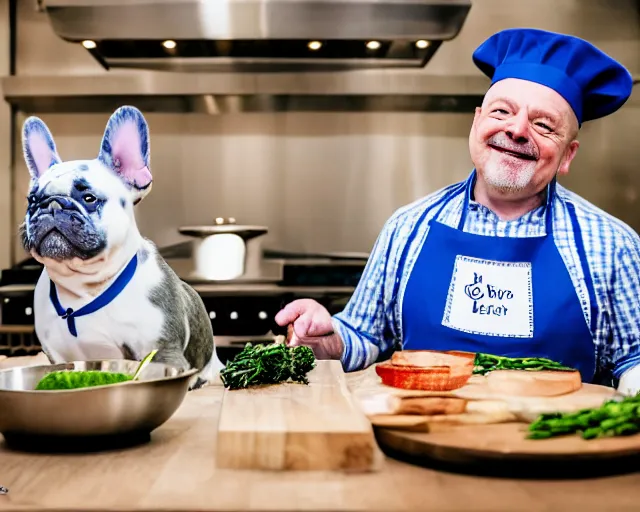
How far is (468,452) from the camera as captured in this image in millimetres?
817

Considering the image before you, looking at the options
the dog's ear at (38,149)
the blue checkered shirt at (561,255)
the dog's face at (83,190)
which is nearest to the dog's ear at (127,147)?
the dog's face at (83,190)

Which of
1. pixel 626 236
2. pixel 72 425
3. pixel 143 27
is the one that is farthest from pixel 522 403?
pixel 143 27

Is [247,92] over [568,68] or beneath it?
over

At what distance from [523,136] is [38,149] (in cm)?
114

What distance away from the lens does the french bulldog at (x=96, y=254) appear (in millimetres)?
1602

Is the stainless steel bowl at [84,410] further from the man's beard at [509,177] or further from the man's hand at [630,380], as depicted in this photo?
the man's beard at [509,177]

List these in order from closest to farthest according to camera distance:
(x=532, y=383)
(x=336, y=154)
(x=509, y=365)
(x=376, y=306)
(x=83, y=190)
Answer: (x=532, y=383), (x=509, y=365), (x=83, y=190), (x=376, y=306), (x=336, y=154)

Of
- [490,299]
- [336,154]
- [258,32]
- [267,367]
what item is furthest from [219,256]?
[267,367]

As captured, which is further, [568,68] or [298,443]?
[568,68]

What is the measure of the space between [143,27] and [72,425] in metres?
1.78

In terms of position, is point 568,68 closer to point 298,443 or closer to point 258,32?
point 258,32

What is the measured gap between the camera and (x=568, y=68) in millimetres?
1739

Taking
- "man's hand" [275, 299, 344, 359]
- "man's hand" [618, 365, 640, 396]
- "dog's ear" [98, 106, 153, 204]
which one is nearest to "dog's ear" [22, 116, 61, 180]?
"dog's ear" [98, 106, 153, 204]

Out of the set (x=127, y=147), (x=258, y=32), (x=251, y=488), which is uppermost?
(x=258, y=32)
